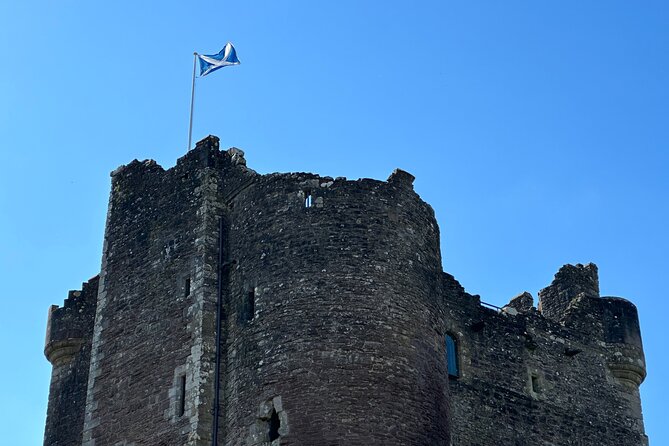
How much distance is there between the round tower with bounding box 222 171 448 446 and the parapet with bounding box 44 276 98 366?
5723 millimetres

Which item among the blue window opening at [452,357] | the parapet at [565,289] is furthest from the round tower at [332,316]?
the parapet at [565,289]

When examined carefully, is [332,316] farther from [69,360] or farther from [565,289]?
[565,289]

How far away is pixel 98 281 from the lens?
1351 inches

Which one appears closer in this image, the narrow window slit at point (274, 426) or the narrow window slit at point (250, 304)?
the narrow window slit at point (274, 426)

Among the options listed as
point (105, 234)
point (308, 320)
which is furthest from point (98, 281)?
point (308, 320)

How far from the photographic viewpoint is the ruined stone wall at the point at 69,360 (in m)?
33.0

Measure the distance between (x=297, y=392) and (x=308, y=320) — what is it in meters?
1.49

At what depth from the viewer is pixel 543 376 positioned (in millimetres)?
34031

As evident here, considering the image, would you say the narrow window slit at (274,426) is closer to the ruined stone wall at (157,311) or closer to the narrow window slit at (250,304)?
the ruined stone wall at (157,311)

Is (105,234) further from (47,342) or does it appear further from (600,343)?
(600,343)

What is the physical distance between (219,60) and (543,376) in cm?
1105

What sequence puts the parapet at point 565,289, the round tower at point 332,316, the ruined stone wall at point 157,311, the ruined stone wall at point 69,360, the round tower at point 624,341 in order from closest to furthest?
1. the round tower at point 332,316
2. the ruined stone wall at point 157,311
3. the ruined stone wall at point 69,360
4. the round tower at point 624,341
5. the parapet at point 565,289

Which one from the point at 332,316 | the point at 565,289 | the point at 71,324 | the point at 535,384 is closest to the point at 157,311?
the point at 332,316

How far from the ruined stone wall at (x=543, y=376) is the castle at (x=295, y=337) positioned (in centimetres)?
5
